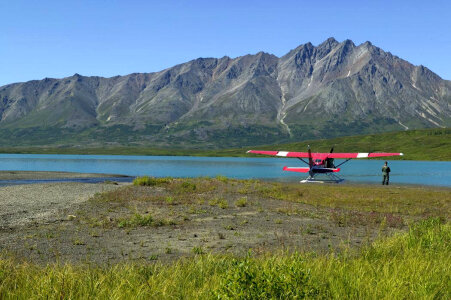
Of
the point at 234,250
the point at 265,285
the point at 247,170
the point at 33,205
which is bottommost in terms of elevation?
the point at 247,170

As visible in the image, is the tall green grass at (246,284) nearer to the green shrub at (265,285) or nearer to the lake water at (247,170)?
the green shrub at (265,285)

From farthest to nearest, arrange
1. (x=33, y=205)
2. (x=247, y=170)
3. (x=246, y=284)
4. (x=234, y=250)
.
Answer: (x=247, y=170) < (x=33, y=205) < (x=234, y=250) < (x=246, y=284)

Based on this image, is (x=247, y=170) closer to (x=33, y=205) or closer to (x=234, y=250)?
(x=33, y=205)

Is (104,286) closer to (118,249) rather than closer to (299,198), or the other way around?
(118,249)

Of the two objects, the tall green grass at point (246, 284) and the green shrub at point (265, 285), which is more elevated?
the green shrub at point (265, 285)

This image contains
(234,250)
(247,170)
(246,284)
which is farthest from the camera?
(247,170)

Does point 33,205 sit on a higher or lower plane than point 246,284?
lower

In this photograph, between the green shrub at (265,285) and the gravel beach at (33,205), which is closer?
the green shrub at (265,285)

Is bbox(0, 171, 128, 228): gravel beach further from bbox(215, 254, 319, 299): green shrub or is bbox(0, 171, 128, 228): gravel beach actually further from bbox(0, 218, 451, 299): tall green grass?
bbox(215, 254, 319, 299): green shrub

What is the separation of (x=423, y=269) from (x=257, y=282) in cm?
403

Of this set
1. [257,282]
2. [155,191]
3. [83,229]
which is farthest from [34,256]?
[155,191]

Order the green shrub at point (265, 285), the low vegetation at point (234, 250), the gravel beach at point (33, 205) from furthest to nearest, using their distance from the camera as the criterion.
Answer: the gravel beach at point (33, 205) < the low vegetation at point (234, 250) < the green shrub at point (265, 285)

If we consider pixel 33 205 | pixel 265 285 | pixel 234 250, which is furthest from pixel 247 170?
pixel 265 285

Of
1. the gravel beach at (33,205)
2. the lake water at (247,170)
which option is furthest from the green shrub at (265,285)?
the lake water at (247,170)
